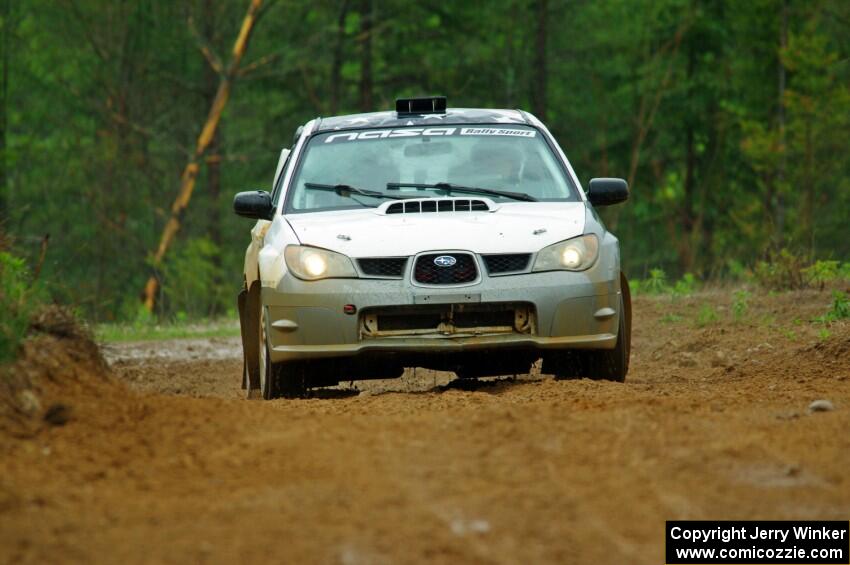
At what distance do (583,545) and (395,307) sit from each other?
13.2 ft

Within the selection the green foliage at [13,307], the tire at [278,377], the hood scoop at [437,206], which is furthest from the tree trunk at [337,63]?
the green foliage at [13,307]

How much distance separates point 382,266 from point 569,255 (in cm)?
110

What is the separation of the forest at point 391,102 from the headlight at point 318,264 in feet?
74.8

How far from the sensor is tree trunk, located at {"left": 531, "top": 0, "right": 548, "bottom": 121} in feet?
130

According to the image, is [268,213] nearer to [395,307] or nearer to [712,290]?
[395,307]

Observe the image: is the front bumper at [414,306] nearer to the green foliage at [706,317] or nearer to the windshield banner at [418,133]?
the windshield banner at [418,133]

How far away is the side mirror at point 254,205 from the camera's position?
30.7 ft

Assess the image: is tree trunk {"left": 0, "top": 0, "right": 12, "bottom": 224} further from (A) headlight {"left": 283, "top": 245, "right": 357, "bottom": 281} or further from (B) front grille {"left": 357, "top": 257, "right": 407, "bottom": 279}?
(B) front grille {"left": 357, "top": 257, "right": 407, "bottom": 279}

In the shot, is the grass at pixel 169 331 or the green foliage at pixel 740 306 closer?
the green foliage at pixel 740 306

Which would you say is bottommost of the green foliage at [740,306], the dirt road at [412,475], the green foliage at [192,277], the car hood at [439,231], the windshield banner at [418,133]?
the green foliage at [192,277]

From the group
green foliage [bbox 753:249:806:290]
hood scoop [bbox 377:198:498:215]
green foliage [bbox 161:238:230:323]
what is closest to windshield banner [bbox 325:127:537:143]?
hood scoop [bbox 377:198:498:215]

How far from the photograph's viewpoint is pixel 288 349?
8.52 meters

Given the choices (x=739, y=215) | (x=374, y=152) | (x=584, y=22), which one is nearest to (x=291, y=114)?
(x=584, y=22)

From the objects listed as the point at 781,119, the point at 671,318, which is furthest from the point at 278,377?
the point at 781,119
